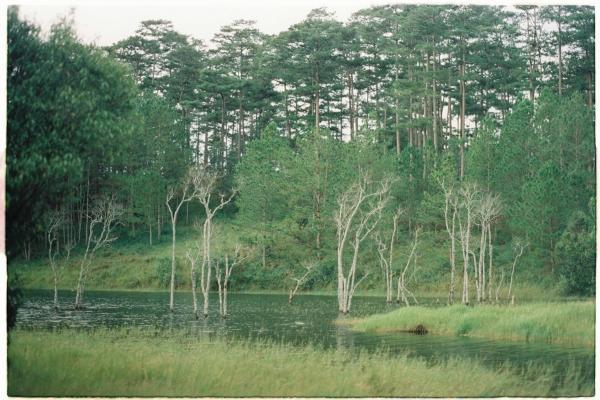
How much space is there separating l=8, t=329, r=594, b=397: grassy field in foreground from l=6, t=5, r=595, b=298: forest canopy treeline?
1053cm

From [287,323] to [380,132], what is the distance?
2128 cm

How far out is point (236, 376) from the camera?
13.2 m

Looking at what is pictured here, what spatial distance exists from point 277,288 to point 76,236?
9.91m

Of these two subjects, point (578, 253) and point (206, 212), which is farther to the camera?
point (206, 212)

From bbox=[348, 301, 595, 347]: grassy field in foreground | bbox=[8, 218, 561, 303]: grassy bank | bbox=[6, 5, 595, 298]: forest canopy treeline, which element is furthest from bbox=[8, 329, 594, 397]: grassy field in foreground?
bbox=[8, 218, 561, 303]: grassy bank

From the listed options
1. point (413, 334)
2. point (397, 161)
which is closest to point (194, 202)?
point (397, 161)

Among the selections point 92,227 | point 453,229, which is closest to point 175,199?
point 92,227

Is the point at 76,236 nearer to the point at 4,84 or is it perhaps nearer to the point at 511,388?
the point at 4,84

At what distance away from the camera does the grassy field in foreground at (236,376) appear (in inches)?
499

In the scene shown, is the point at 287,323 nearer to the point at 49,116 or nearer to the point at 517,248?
the point at 49,116

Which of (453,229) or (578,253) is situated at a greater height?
(453,229)

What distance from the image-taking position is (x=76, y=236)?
3173cm

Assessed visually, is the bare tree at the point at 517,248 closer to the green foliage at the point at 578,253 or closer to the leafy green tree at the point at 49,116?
the green foliage at the point at 578,253

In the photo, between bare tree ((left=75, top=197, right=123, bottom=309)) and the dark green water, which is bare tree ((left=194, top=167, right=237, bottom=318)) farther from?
bare tree ((left=75, top=197, right=123, bottom=309))
